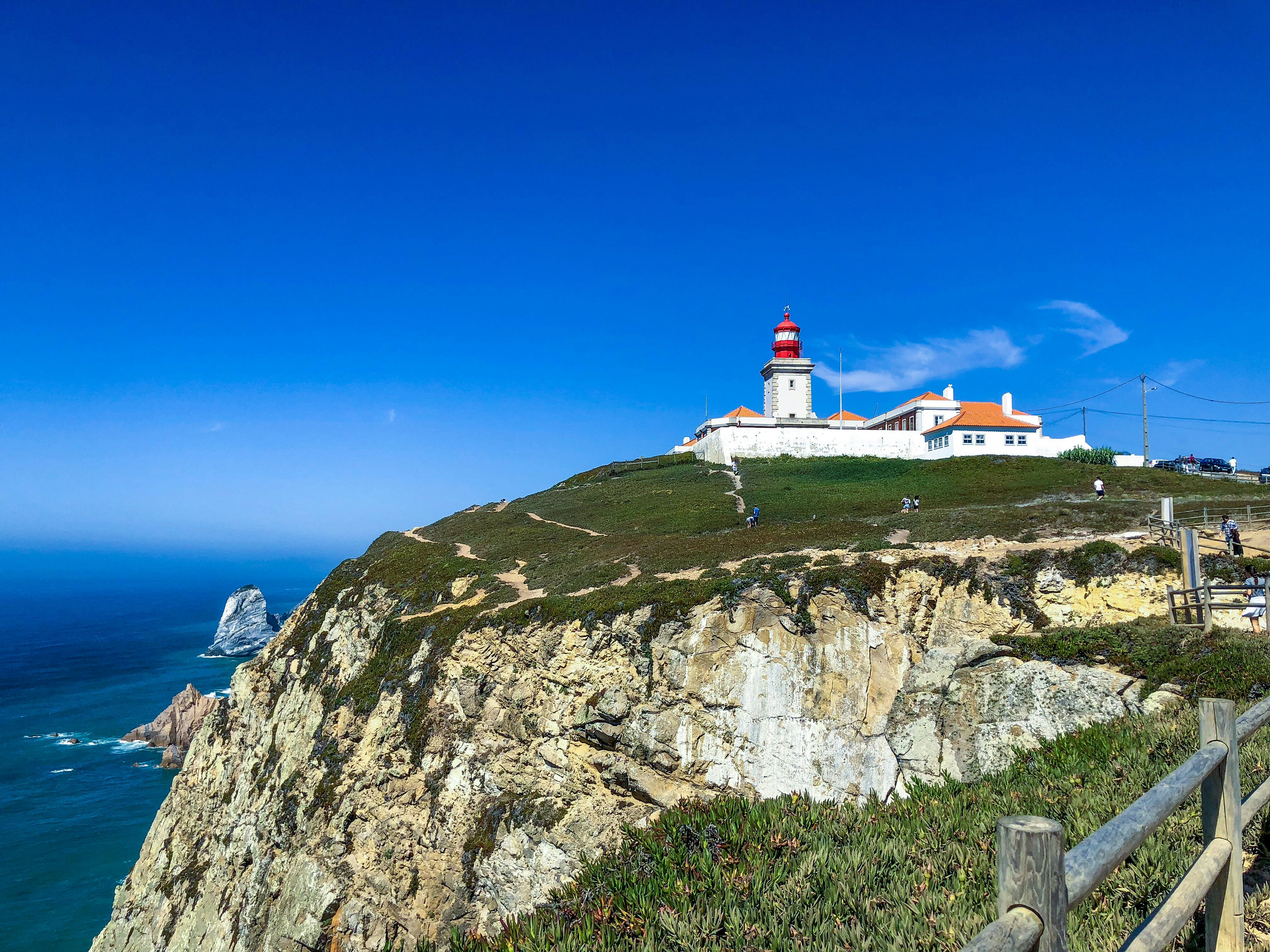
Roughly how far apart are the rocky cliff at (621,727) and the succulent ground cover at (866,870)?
35.5 feet

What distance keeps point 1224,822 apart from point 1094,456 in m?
57.4

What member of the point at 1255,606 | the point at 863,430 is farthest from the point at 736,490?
the point at 1255,606

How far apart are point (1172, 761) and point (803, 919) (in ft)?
15.8

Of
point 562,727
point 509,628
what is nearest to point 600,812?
point 562,727

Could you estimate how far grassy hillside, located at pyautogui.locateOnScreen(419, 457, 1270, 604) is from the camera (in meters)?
29.8

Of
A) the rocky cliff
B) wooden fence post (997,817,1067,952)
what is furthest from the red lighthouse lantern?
wooden fence post (997,817,1067,952)

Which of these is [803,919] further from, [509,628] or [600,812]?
[509,628]

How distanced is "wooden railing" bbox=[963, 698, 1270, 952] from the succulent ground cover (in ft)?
3.25

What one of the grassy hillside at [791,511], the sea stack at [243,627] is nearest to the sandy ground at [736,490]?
the grassy hillside at [791,511]

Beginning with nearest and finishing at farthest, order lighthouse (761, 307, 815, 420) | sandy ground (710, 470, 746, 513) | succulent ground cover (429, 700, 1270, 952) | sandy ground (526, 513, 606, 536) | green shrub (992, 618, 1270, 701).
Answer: succulent ground cover (429, 700, 1270, 952) < green shrub (992, 618, 1270, 701) < sandy ground (526, 513, 606, 536) < sandy ground (710, 470, 746, 513) < lighthouse (761, 307, 815, 420)

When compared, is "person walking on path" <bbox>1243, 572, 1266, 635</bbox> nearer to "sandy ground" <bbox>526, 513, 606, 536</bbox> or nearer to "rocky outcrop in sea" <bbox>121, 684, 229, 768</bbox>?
"sandy ground" <bbox>526, 513, 606, 536</bbox>

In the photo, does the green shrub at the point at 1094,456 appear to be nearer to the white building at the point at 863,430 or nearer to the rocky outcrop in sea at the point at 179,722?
the white building at the point at 863,430

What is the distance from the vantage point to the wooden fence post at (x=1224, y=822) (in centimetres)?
371

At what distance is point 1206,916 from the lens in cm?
375
